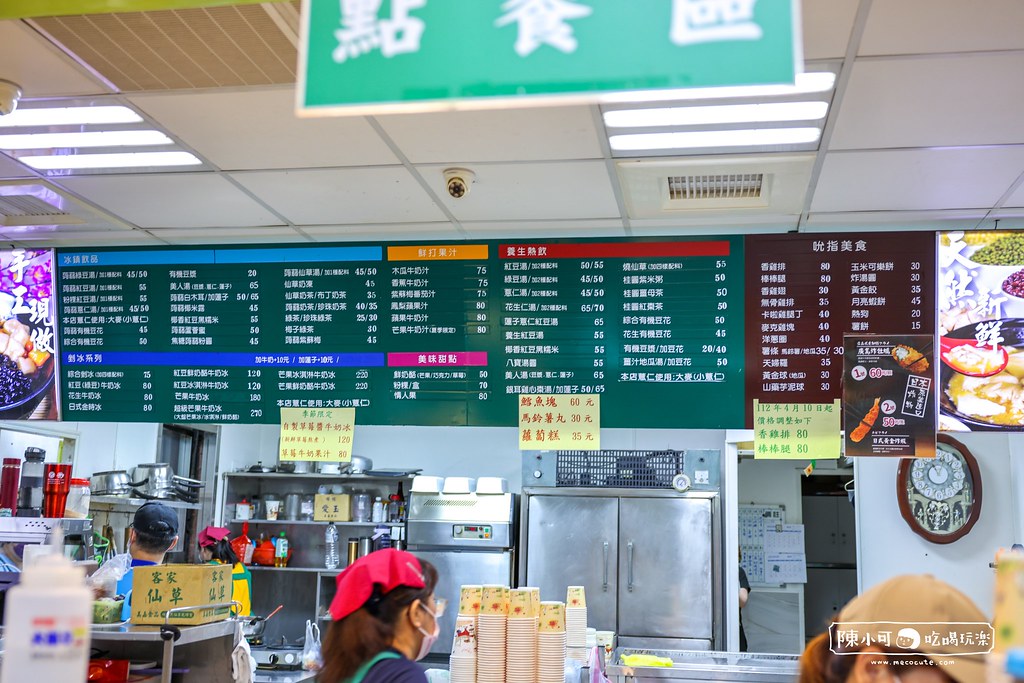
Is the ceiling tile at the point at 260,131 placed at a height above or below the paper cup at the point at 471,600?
above

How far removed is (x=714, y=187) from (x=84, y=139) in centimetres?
241

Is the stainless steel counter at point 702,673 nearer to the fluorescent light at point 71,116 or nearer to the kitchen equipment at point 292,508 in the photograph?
the fluorescent light at point 71,116

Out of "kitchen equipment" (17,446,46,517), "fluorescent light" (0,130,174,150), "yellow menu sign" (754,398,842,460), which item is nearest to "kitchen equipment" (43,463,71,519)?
"kitchen equipment" (17,446,46,517)

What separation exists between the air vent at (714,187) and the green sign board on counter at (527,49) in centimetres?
200

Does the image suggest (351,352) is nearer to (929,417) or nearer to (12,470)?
(12,470)

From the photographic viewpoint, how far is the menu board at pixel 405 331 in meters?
3.98

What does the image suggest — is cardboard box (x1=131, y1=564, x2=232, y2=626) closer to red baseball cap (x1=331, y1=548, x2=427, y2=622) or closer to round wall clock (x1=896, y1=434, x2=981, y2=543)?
red baseball cap (x1=331, y1=548, x2=427, y2=622)

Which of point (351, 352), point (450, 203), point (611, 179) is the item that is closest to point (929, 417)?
point (611, 179)

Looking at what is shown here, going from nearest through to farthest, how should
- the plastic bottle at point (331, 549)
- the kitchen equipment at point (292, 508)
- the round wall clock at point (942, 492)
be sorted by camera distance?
the round wall clock at point (942, 492) < the plastic bottle at point (331, 549) < the kitchen equipment at point (292, 508)

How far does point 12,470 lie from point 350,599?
9.63 feet

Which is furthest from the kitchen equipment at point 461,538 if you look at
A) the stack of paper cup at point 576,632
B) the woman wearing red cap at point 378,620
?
the woman wearing red cap at point 378,620

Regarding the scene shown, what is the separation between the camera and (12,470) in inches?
182

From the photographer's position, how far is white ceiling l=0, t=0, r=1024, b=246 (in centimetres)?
258

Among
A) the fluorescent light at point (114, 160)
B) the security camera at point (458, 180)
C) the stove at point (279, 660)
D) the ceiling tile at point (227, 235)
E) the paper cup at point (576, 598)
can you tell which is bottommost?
the stove at point (279, 660)
